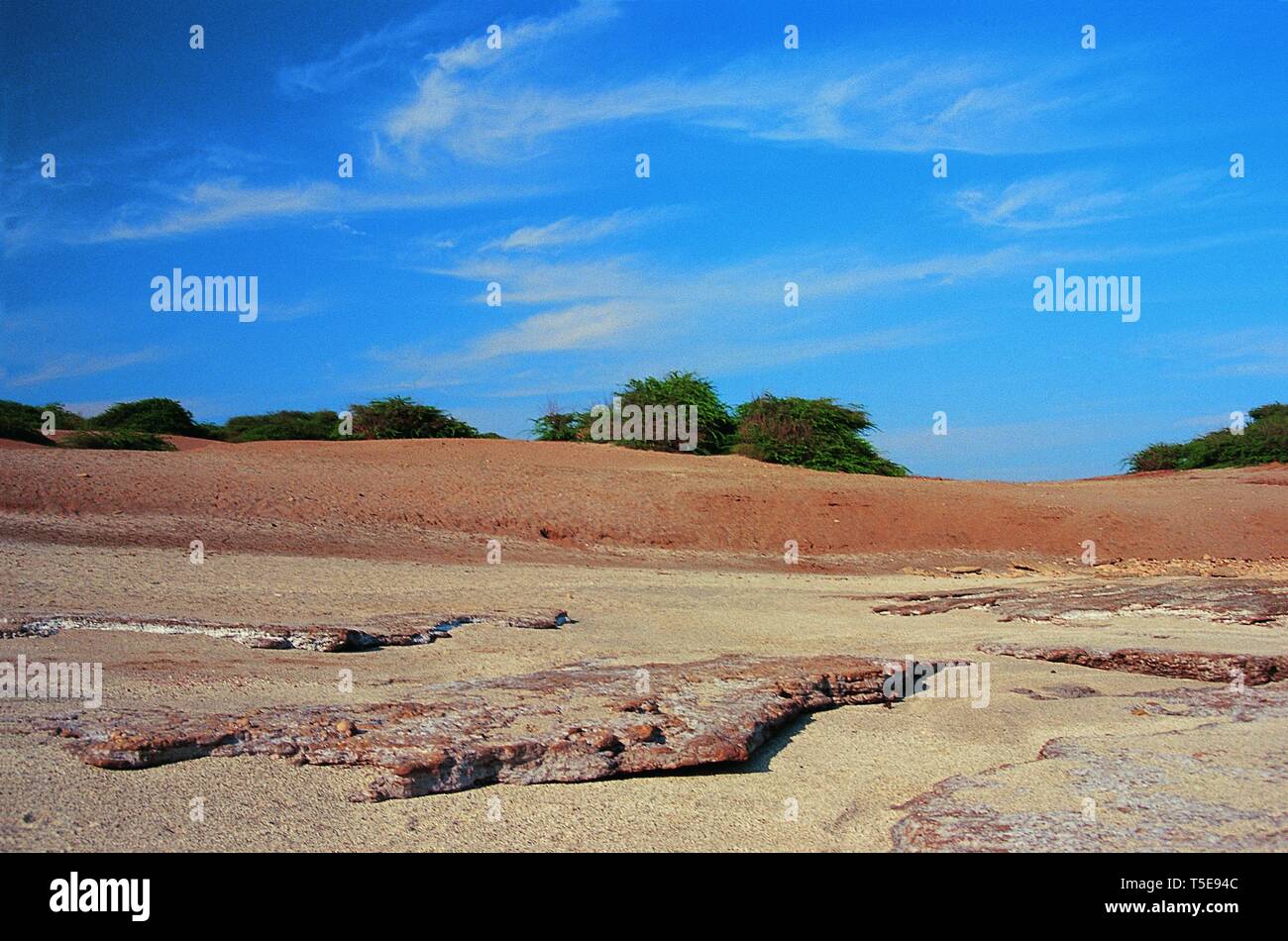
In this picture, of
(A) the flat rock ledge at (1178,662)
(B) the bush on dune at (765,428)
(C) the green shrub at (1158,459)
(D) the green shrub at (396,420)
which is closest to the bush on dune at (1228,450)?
(C) the green shrub at (1158,459)

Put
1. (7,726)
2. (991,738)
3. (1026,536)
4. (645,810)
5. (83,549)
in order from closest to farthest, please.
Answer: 1. (645,810)
2. (7,726)
3. (991,738)
4. (83,549)
5. (1026,536)

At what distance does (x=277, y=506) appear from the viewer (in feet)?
46.3

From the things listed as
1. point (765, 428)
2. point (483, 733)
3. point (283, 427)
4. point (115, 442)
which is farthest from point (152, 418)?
point (483, 733)

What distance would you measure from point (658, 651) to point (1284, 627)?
475cm

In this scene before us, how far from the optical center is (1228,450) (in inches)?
1382

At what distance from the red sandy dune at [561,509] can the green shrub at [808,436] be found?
6599 mm

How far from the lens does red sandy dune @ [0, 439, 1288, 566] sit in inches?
514

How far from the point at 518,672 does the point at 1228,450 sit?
114 feet

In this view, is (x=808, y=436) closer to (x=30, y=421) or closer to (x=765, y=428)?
(x=765, y=428)

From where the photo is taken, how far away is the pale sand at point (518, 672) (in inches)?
145

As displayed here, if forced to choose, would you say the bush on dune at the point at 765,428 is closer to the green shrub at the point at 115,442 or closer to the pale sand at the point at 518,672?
the green shrub at the point at 115,442
